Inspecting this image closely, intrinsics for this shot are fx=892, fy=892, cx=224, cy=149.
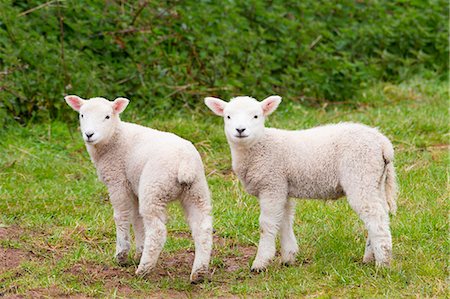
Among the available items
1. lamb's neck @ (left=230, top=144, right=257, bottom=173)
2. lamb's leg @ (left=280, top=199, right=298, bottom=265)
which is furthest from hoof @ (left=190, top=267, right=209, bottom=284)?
lamb's neck @ (left=230, top=144, right=257, bottom=173)

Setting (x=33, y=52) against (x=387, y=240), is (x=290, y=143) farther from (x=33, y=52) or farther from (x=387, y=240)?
(x=33, y=52)

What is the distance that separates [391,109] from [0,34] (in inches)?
187

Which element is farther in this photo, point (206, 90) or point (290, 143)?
point (206, 90)

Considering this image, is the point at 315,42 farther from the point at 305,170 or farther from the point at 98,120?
the point at 98,120

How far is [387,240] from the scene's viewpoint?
19.3 ft

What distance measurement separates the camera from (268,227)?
6.20m

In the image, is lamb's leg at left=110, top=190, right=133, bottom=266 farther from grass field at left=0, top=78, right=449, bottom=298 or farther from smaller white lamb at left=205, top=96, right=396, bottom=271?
smaller white lamb at left=205, top=96, right=396, bottom=271

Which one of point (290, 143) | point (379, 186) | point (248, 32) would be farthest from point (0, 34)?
point (379, 186)

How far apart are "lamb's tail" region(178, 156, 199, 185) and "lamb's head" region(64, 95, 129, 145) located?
700 millimetres

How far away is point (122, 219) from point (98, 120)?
2.34ft

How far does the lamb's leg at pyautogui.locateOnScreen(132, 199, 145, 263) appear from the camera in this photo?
6379 mm

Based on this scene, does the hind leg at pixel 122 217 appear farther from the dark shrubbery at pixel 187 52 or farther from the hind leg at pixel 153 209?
the dark shrubbery at pixel 187 52

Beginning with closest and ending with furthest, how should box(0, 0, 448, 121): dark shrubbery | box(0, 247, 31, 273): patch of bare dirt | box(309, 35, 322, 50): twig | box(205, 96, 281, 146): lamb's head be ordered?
box(205, 96, 281, 146): lamb's head < box(0, 247, 31, 273): patch of bare dirt < box(0, 0, 448, 121): dark shrubbery < box(309, 35, 322, 50): twig

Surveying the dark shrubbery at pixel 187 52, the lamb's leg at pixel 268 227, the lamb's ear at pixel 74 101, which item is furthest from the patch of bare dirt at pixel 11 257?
the dark shrubbery at pixel 187 52
